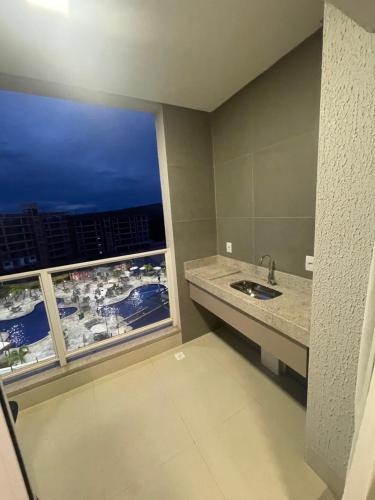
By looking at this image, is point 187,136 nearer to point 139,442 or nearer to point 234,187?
point 234,187

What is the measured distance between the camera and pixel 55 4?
1004 mm

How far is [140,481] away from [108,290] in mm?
1396

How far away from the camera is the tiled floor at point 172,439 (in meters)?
1.13

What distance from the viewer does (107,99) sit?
1768mm

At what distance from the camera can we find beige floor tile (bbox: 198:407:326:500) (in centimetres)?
109

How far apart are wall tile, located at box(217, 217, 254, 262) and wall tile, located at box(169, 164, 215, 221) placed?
210 millimetres

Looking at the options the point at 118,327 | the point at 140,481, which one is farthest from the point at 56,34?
the point at 140,481

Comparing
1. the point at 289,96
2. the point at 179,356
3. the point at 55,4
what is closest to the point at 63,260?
the point at 179,356

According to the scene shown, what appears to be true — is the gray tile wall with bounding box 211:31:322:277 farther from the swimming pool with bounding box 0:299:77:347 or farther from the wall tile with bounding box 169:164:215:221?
the swimming pool with bounding box 0:299:77:347

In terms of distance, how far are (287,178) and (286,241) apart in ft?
1.66

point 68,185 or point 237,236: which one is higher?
point 68,185

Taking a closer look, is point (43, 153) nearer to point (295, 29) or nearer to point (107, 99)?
point (107, 99)

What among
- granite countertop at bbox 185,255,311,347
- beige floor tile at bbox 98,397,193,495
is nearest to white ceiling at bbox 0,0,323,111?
granite countertop at bbox 185,255,311,347

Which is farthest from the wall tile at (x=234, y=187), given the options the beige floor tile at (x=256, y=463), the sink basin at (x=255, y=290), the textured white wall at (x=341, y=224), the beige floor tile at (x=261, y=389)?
the beige floor tile at (x=256, y=463)
